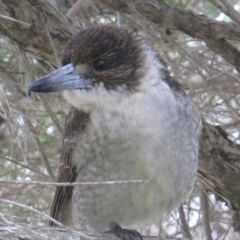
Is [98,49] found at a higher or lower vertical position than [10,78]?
lower

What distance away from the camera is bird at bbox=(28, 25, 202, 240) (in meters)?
3.00

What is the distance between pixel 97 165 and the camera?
10.2ft

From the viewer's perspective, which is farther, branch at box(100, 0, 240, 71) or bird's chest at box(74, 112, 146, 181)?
branch at box(100, 0, 240, 71)

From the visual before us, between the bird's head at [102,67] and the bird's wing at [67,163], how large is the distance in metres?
0.17

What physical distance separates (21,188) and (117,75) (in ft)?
3.99

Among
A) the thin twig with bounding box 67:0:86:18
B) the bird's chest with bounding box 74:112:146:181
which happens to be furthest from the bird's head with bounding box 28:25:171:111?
the thin twig with bounding box 67:0:86:18

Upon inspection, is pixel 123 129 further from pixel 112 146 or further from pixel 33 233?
pixel 33 233

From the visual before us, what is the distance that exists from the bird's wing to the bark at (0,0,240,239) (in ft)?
1.04

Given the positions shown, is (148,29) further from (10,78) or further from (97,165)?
(97,165)

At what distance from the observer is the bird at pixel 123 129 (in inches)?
118

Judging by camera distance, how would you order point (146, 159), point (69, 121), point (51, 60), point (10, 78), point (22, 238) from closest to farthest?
point (22, 238) → point (146, 159) → point (69, 121) → point (51, 60) → point (10, 78)

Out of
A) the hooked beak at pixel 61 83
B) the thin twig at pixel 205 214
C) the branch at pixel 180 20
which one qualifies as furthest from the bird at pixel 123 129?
the thin twig at pixel 205 214

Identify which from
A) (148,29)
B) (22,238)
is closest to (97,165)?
(22,238)

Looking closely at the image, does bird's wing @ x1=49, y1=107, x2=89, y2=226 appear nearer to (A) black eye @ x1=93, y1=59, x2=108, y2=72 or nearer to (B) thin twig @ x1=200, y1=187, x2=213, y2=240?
(A) black eye @ x1=93, y1=59, x2=108, y2=72
